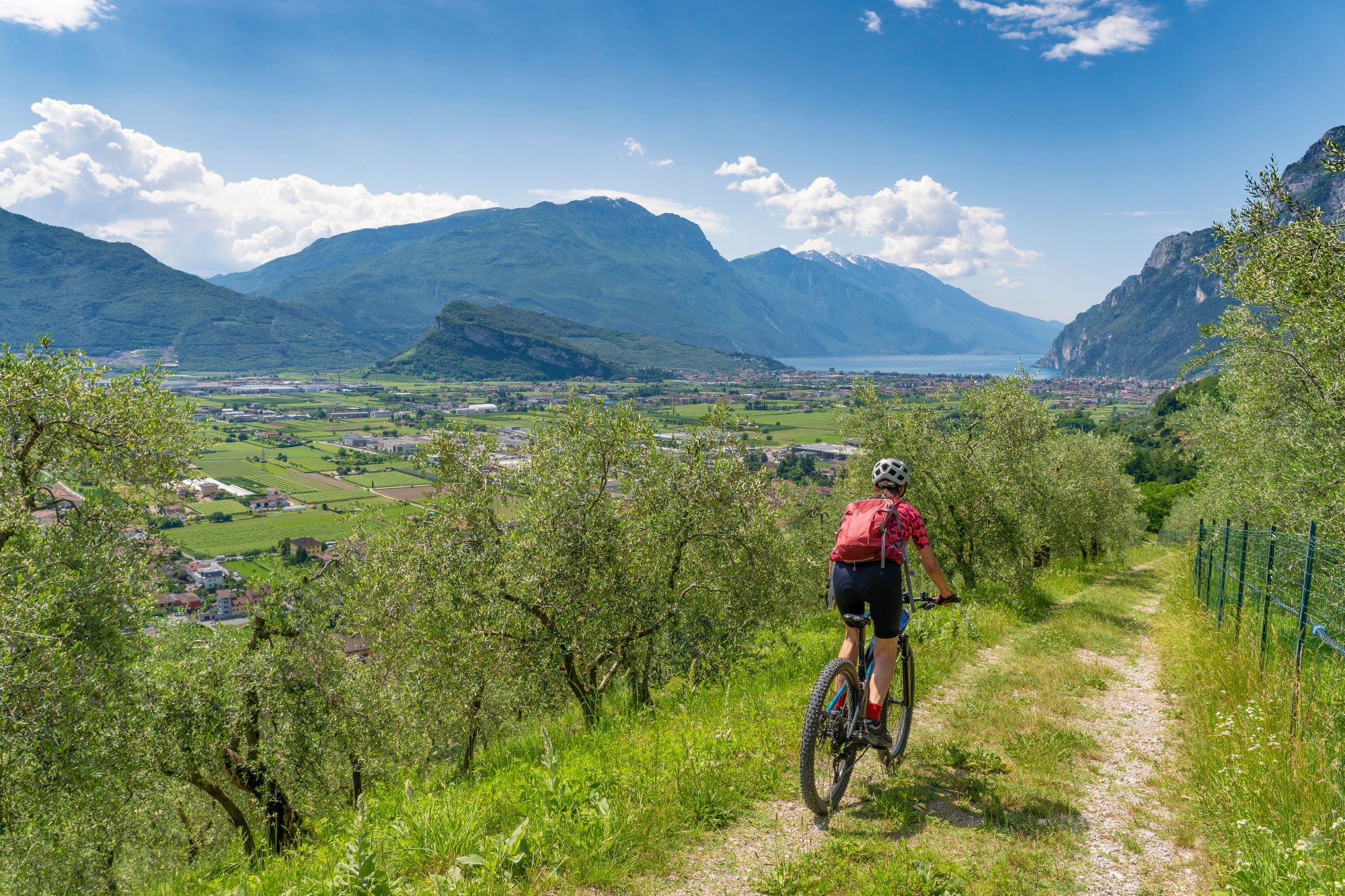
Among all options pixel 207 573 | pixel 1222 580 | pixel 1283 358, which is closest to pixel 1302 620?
pixel 1222 580

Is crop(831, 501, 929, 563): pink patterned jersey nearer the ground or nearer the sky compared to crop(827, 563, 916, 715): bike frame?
nearer the sky

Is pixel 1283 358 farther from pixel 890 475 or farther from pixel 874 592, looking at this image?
pixel 874 592

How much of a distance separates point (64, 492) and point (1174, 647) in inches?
923

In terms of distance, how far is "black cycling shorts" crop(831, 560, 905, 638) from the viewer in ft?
20.5

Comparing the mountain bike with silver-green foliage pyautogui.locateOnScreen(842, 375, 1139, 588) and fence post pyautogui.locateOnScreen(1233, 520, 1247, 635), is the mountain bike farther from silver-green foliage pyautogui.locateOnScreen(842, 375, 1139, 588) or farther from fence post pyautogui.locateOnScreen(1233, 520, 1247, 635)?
silver-green foliage pyautogui.locateOnScreen(842, 375, 1139, 588)

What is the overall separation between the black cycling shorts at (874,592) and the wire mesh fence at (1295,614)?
11.9 ft

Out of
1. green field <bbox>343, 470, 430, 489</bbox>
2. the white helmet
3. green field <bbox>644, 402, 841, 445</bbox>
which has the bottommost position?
green field <bbox>343, 470, 430, 489</bbox>

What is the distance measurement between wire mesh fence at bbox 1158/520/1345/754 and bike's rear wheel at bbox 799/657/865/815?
3991 millimetres

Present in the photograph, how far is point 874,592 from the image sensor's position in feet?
20.5

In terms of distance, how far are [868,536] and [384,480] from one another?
10660 centimetres

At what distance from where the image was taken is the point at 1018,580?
20547 millimetres

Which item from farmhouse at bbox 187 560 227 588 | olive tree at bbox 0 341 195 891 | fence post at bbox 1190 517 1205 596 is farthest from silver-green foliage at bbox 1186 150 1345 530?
farmhouse at bbox 187 560 227 588

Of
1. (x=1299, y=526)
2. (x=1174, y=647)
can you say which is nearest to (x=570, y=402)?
(x=1174, y=647)

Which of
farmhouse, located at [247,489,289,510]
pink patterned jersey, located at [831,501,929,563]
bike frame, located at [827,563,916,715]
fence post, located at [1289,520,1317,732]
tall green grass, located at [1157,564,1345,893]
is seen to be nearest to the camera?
tall green grass, located at [1157,564,1345,893]
